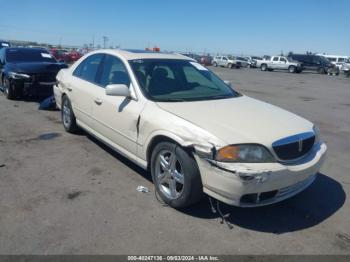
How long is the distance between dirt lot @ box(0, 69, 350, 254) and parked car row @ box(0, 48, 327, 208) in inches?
11.4

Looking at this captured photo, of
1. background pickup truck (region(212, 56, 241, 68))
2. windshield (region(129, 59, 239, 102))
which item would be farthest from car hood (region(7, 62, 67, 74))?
background pickup truck (region(212, 56, 241, 68))

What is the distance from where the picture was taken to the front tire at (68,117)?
5948 mm

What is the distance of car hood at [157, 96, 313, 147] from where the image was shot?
3248 mm

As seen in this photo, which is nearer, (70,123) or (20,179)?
(20,179)

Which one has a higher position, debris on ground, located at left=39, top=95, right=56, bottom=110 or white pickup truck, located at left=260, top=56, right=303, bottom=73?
white pickup truck, located at left=260, top=56, right=303, bottom=73

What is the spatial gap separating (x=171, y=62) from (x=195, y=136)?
1.91 meters

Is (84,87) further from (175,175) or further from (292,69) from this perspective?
(292,69)

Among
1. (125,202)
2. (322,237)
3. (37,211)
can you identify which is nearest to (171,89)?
(125,202)

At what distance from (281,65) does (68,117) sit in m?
38.2

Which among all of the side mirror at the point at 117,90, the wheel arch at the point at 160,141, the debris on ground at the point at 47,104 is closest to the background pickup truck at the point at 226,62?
Answer: the debris on ground at the point at 47,104

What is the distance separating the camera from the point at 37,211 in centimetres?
349

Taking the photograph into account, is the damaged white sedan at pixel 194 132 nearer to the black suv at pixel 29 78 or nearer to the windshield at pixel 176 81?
the windshield at pixel 176 81

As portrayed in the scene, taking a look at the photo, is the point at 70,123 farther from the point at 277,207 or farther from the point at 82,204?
the point at 277,207

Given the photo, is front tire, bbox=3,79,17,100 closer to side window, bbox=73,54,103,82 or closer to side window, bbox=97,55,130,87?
side window, bbox=73,54,103,82
